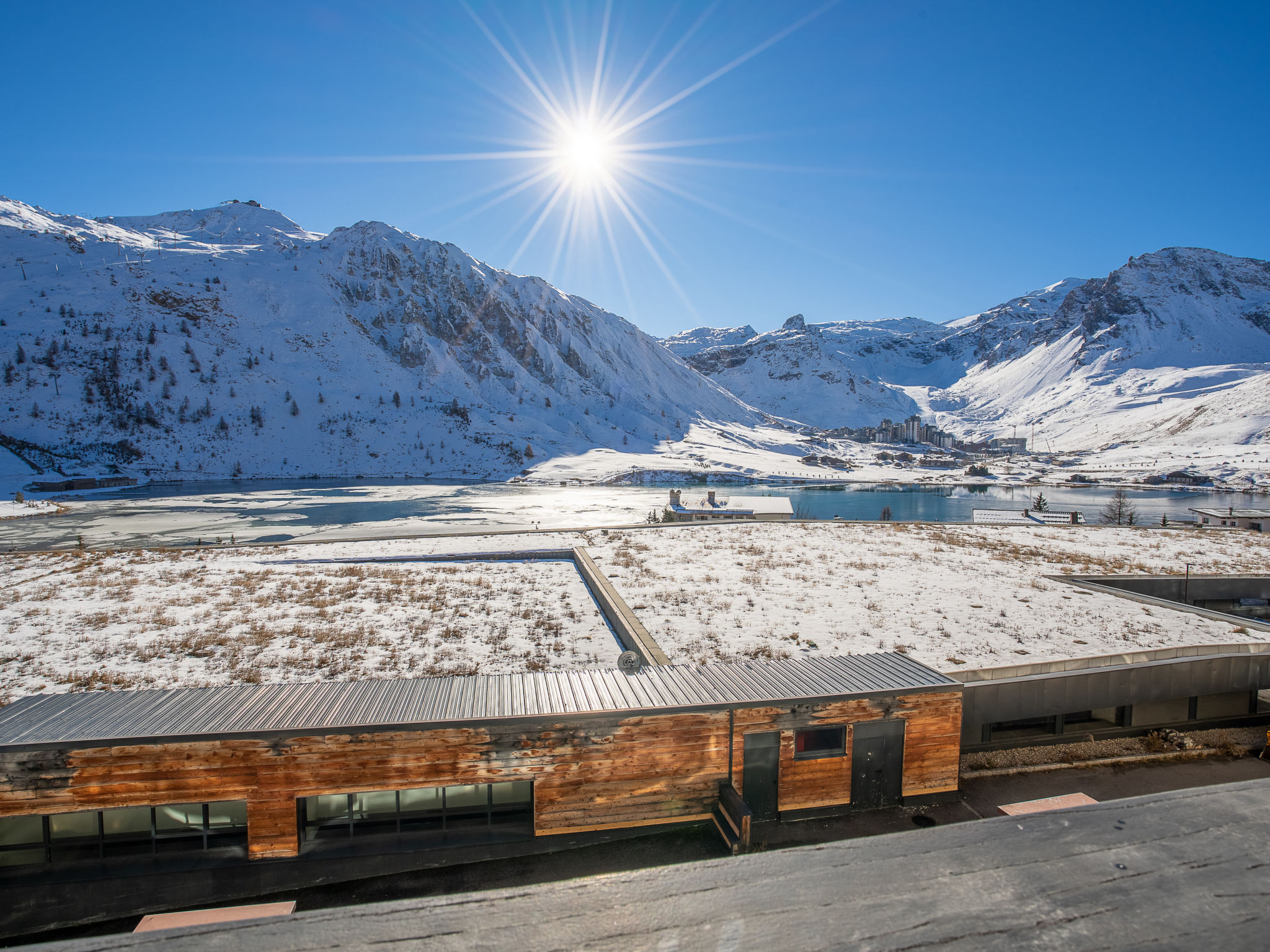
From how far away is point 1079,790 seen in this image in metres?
12.4

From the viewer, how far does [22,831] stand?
901cm

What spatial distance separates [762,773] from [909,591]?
1503 cm

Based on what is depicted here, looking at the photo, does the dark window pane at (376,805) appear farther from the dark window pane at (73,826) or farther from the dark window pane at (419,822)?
the dark window pane at (73,826)

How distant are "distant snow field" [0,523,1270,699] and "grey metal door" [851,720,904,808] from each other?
5.50 metres

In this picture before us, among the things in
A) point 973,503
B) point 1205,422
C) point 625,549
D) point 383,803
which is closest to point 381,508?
point 625,549

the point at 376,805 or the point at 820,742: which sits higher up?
the point at 820,742

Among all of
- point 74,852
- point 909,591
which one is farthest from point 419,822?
point 909,591

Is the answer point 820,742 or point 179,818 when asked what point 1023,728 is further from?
point 179,818

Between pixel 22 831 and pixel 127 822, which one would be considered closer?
pixel 22 831

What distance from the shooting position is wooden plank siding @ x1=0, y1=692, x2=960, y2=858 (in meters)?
8.77

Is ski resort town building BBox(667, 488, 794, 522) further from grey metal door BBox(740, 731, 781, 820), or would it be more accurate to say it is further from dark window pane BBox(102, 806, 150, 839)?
dark window pane BBox(102, 806, 150, 839)

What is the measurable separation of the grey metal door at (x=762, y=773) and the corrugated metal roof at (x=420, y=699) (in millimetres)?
777

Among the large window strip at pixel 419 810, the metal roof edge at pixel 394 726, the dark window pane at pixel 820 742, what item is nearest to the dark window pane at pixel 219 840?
the large window strip at pixel 419 810

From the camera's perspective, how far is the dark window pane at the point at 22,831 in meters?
8.97
